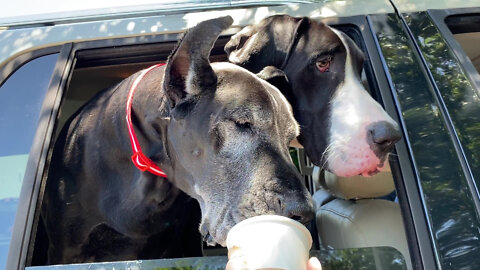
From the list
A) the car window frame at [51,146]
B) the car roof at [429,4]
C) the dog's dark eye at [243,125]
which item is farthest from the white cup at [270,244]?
the car roof at [429,4]

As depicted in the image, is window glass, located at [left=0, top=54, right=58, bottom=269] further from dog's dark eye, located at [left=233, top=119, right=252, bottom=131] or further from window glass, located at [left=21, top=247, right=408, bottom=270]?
dog's dark eye, located at [left=233, top=119, right=252, bottom=131]

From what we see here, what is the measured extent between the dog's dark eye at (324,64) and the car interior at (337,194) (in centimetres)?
14

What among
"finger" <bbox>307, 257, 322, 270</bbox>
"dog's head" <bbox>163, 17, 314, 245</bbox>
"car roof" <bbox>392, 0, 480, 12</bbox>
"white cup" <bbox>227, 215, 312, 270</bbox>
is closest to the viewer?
"white cup" <bbox>227, 215, 312, 270</bbox>

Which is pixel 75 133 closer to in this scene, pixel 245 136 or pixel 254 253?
pixel 245 136

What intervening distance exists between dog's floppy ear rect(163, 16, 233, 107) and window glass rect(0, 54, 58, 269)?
52 cm

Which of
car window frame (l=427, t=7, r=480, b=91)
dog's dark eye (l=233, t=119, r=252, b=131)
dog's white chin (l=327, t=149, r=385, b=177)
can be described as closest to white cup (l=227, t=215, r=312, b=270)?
dog's dark eye (l=233, t=119, r=252, b=131)

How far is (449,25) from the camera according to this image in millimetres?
2295

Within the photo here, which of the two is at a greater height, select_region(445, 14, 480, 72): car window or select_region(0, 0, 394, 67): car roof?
select_region(0, 0, 394, 67): car roof

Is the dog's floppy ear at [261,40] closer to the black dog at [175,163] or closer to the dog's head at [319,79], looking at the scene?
the dog's head at [319,79]

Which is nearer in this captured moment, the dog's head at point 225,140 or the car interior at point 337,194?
the dog's head at point 225,140

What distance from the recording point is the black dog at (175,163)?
1.78 meters

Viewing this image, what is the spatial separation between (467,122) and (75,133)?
157 cm

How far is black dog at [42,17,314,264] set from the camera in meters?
1.78

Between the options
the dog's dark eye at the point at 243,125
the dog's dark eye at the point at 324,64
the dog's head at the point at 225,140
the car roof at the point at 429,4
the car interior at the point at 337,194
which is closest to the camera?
the dog's head at the point at 225,140
